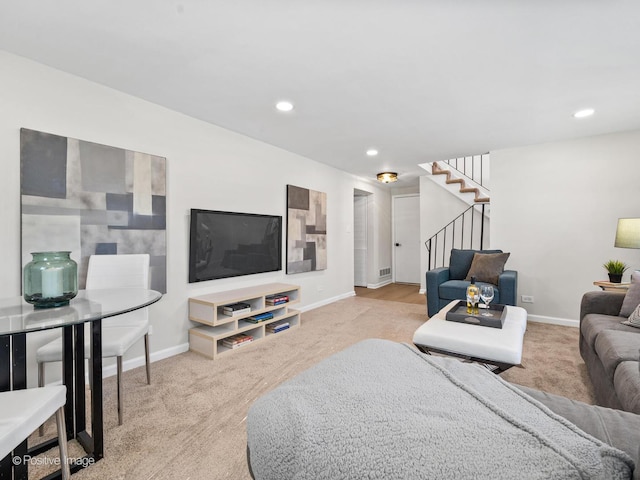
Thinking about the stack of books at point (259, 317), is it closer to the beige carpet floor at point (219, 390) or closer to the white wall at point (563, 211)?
the beige carpet floor at point (219, 390)

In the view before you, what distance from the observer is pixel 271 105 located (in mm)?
2762

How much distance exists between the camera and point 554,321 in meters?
3.83

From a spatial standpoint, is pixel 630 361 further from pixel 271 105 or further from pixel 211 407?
pixel 271 105

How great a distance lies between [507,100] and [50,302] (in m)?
3.46

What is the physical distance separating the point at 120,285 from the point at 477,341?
2.47 m

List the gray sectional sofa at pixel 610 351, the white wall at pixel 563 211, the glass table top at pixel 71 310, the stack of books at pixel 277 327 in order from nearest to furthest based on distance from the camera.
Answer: the glass table top at pixel 71 310 → the gray sectional sofa at pixel 610 351 → the stack of books at pixel 277 327 → the white wall at pixel 563 211

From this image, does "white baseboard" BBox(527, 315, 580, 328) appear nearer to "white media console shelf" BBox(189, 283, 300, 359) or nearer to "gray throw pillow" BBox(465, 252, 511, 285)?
"gray throw pillow" BBox(465, 252, 511, 285)

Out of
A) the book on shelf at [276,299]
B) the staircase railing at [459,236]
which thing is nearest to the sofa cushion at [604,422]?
the book on shelf at [276,299]

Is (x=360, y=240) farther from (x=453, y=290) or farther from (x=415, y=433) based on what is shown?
(x=415, y=433)

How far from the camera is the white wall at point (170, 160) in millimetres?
2014

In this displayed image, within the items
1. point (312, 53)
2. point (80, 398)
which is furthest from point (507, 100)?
point (80, 398)

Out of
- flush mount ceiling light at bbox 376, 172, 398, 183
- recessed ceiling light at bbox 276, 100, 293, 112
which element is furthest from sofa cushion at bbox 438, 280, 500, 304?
recessed ceiling light at bbox 276, 100, 293, 112

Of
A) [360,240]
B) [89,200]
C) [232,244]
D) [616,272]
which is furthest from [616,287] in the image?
[89,200]

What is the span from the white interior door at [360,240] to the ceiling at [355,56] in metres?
3.23
